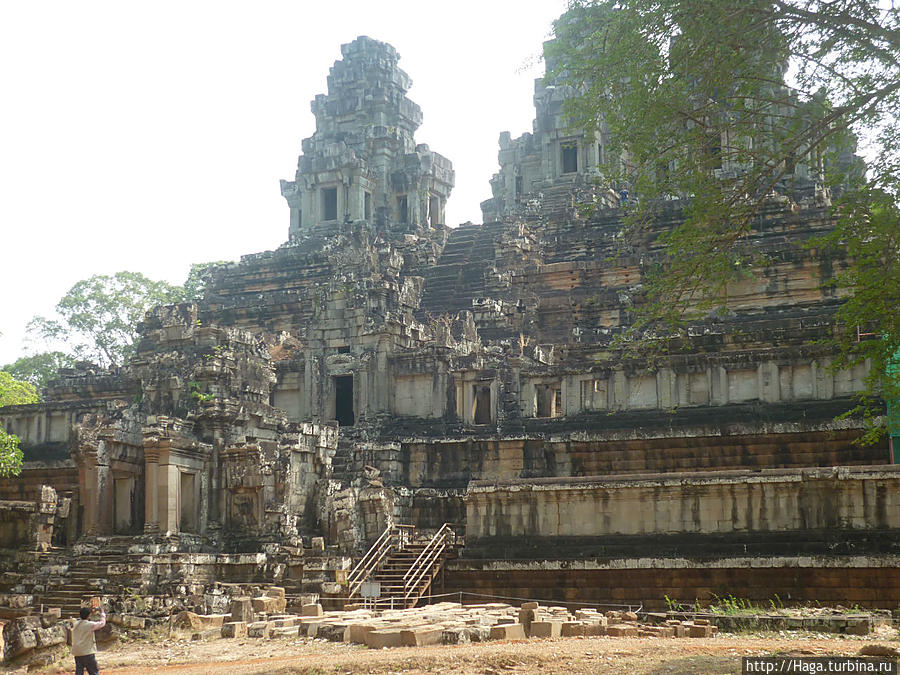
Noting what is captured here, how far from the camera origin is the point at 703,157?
15492 millimetres

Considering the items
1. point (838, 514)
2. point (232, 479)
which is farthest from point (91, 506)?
point (838, 514)

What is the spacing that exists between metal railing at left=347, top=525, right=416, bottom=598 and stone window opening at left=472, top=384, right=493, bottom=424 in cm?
600

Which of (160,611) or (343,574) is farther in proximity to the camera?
(343,574)

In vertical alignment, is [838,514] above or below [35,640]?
above

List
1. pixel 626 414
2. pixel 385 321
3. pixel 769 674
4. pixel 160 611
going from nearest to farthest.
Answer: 1. pixel 769 674
2. pixel 160 611
3. pixel 626 414
4. pixel 385 321

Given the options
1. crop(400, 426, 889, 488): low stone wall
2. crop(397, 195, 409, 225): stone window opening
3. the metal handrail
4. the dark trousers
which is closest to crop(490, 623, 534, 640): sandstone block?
the dark trousers

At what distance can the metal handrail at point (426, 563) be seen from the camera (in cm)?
2466

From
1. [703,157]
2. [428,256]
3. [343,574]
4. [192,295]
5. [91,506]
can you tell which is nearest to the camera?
[703,157]

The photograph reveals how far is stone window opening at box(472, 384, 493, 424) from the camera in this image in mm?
33531

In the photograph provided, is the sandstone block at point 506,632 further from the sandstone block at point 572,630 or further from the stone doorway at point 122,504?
the stone doorway at point 122,504

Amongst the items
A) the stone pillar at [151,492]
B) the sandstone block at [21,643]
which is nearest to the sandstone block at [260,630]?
the sandstone block at [21,643]

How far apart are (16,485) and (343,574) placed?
15.5m

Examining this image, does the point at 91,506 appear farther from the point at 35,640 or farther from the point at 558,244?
the point at 558,244

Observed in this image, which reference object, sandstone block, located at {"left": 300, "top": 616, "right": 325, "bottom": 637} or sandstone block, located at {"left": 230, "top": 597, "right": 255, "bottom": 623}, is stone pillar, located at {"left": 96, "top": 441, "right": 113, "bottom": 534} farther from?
sandstone block, located at {"left": 300, "top": 616, "right": 325, "bottom": 637}
